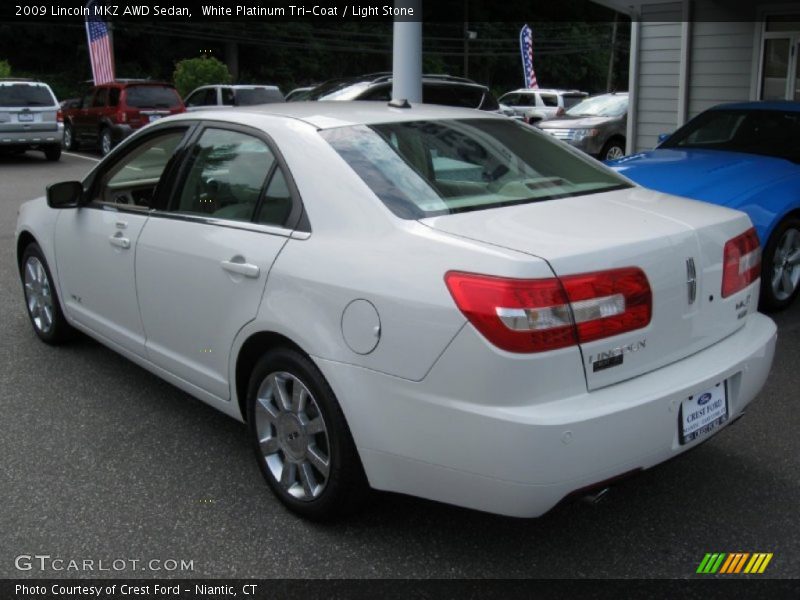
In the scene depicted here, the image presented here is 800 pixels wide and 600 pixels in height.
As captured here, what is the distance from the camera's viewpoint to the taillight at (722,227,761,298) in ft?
10.2

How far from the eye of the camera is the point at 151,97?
17938 millimetres

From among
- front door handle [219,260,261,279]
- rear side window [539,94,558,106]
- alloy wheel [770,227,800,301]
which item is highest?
front door handle [219,260,261,279]

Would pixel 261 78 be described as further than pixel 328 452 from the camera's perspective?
Yes

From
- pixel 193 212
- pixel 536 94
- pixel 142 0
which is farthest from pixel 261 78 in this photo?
pixel 193 212

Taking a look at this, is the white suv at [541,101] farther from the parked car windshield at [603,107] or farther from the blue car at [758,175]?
the blue car at [758,175]

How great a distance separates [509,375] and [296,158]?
4.32 feet

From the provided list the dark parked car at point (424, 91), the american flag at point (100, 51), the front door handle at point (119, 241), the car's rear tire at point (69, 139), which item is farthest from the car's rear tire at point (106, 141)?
the front door handle at point (119, 241)

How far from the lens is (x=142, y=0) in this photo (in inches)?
1908

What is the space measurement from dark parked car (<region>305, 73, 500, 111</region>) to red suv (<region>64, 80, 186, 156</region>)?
486cm

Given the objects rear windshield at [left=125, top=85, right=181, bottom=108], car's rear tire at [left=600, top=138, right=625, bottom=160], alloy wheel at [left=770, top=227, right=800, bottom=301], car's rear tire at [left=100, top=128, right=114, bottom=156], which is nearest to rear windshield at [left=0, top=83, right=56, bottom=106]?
car's rear tire at [left=100, top=128, right=114, bottom=156]

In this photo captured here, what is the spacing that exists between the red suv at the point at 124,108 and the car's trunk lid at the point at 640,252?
1546 cm

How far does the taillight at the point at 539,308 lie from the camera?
8.26 feet

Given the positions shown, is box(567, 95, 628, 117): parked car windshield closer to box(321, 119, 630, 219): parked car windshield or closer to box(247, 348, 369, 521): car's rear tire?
box(321, 119, 630, 219): parked car windshield

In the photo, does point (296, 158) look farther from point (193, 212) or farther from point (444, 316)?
point (444, 316)
